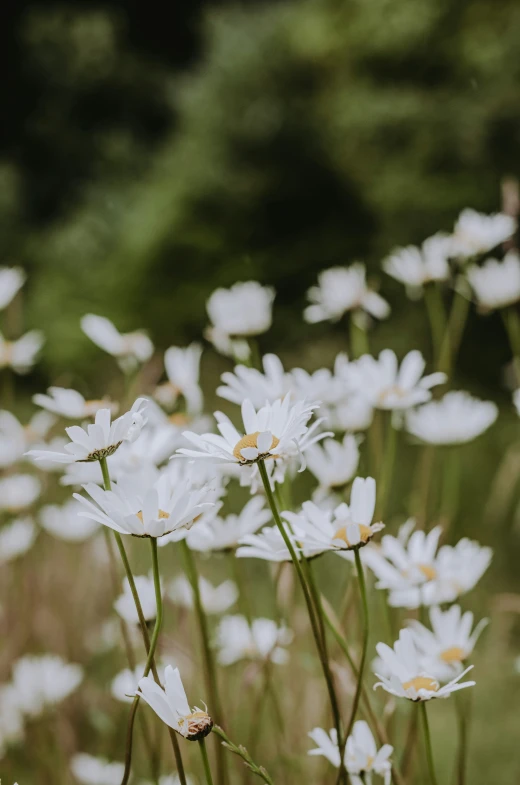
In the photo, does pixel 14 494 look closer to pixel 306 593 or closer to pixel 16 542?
pixel 16 542

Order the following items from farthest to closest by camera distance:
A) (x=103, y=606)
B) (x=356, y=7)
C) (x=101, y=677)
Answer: (x=356, y=7)
(x=103, y=606)
(x=101, y=677)

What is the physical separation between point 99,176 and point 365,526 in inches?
141

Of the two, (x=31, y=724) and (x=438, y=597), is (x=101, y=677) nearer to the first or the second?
(x=31, y=724)

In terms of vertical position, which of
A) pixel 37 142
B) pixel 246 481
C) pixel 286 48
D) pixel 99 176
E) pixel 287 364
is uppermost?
pixel 37 142

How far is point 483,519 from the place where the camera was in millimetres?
1083

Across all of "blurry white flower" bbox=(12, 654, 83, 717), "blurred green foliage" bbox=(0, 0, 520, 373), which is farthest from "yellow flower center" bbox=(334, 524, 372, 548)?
"blurred green foliage" bbox=(0, 0, 520, 373)

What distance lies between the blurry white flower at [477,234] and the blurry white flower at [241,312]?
0.12 metres

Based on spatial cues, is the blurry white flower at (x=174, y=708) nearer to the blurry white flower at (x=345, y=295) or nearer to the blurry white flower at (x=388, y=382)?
the blurry white flower at (x=388, y=382)

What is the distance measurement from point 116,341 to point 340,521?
0.20 metres

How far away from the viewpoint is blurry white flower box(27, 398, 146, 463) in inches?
9.8

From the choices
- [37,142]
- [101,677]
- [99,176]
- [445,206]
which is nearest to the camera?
[101,677]

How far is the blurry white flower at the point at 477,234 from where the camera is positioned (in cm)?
46

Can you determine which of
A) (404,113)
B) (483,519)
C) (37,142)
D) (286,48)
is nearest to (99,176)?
(37,142)

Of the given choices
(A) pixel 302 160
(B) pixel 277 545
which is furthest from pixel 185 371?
(A) pixel 302 160
